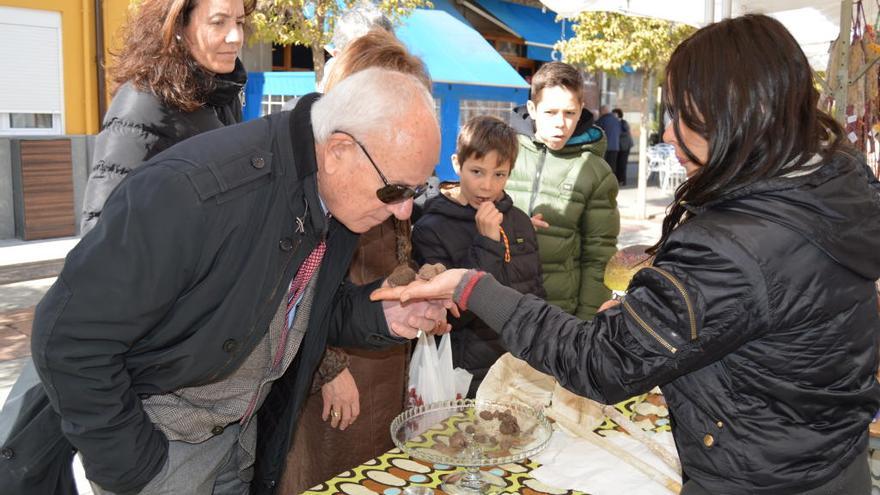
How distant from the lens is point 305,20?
31.1 ft

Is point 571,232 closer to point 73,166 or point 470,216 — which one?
point 470,216

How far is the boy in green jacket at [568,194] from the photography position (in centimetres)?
387

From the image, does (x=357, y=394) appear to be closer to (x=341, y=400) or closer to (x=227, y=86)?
(x=341, y=400)

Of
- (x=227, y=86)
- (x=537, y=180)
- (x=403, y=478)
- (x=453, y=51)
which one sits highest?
(x=453, y=51)

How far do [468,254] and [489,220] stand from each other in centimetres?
19

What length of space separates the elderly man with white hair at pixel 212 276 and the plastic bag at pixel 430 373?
→ 0.92m

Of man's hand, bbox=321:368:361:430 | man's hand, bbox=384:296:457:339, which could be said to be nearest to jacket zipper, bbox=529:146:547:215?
man's hand, bbox=321:368:361:430

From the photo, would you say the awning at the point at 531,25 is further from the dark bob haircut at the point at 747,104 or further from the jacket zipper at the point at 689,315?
the jacket zipper at the point at 689,315

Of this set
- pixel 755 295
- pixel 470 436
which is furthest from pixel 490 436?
pixel 755 295

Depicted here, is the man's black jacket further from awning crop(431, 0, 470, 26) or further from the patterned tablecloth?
awning crop(431, 0, 470, 26)

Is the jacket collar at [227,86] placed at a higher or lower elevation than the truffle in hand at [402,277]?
higher

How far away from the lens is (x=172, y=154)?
1.70 metres

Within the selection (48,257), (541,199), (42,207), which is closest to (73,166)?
(42,207)

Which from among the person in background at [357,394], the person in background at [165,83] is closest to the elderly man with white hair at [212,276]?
the person in background at [357,394]
